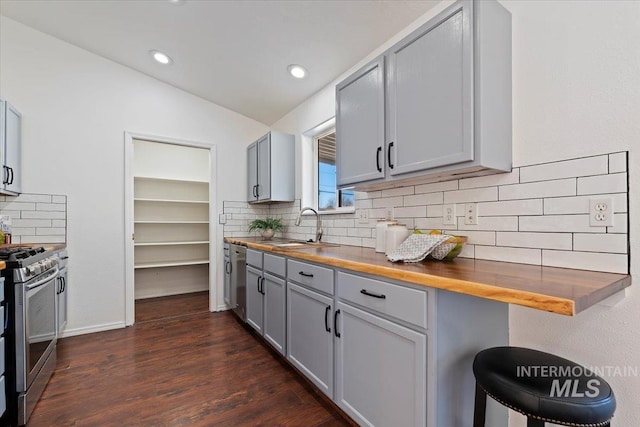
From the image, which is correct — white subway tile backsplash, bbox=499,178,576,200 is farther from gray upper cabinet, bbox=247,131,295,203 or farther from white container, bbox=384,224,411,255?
gray upper cabinet, bbox=247,131,295,203

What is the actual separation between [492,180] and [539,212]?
0.86 ft

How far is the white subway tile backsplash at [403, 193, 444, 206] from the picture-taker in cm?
180

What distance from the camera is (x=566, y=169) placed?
126 centimetres

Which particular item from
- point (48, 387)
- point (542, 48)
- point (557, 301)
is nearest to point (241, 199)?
point (48, 387)

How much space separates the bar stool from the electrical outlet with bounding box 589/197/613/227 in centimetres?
55

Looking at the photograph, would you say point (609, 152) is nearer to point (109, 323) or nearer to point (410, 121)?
point (410, 121)

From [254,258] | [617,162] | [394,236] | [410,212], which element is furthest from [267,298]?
[617,162]

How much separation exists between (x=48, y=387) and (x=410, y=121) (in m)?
2.89

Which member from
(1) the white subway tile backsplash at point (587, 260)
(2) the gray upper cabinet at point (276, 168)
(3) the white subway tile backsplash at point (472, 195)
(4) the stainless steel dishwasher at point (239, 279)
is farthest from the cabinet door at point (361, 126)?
(4) the stainless steel dishwasher at point (239, 279)

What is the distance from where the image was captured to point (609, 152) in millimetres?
1146

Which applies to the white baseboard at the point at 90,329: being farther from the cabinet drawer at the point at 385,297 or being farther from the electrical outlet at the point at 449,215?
the electrical outlet at the point at 449,215

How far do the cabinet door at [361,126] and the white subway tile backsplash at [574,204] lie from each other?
32.5 inches

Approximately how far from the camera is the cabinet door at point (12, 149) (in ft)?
7.97

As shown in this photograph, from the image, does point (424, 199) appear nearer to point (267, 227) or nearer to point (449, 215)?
point (449, 215)
